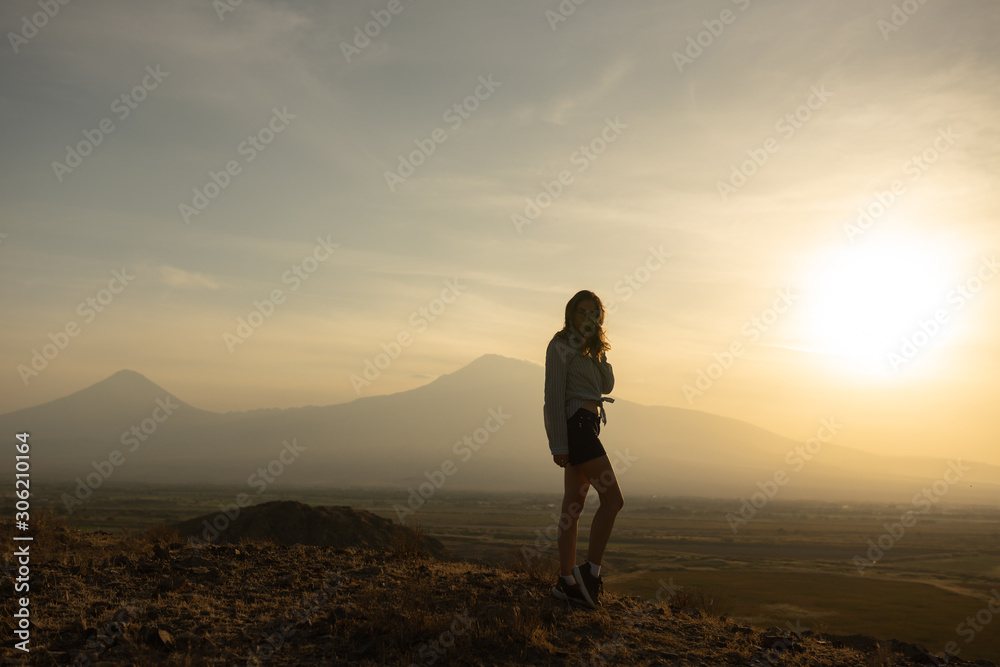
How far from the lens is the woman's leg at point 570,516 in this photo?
5230 mm

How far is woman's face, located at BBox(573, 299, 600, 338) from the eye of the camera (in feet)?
17.8

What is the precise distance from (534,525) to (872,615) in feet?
134

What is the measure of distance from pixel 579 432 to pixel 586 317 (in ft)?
3.11

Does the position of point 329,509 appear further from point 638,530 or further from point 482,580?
point 638,530

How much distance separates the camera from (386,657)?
408 cm

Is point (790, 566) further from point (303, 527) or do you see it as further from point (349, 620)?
point (349, 620)

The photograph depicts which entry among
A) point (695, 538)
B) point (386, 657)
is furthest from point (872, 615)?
point (695, 538)

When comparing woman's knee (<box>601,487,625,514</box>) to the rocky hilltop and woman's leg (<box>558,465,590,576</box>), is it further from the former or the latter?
the rocky hilltop

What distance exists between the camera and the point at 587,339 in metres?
5.42

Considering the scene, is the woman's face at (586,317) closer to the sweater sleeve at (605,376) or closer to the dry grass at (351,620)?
the sweater sleeve at (605,376)

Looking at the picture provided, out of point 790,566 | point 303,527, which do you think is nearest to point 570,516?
point 303,527

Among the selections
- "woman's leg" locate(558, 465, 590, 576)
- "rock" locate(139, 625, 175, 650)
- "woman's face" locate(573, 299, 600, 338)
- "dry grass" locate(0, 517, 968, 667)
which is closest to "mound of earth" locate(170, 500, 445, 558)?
"dry grass" locate(0, 517, 968, 667)

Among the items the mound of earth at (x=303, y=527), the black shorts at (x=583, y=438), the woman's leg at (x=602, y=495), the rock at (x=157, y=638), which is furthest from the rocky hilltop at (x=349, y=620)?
the mound of earth at (x=303, y=527)

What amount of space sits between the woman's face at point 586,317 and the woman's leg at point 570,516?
111cm
